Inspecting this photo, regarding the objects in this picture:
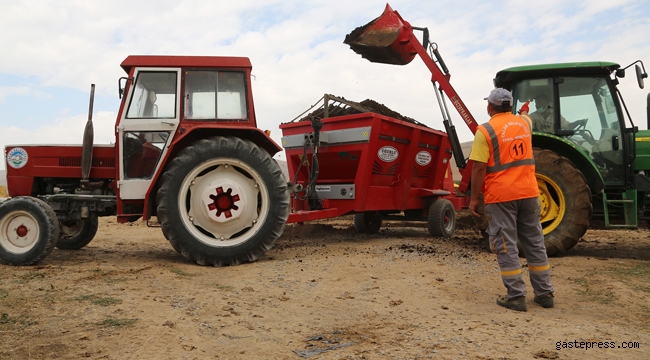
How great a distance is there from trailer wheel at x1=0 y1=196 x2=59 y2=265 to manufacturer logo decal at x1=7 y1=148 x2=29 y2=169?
66cm

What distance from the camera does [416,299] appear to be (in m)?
4.00

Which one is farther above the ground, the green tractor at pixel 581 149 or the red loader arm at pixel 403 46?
the red loader arm at pixel 403 46

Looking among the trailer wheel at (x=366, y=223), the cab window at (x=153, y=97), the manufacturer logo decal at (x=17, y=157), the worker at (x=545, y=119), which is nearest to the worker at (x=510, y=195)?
the worker at (x=545, y=119)

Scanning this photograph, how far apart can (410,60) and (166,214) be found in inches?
158

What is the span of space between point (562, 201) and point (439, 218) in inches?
90.2

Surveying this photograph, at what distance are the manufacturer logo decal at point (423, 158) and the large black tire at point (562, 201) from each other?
2201 millimetres

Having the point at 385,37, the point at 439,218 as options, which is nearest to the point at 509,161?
the point at 385,37

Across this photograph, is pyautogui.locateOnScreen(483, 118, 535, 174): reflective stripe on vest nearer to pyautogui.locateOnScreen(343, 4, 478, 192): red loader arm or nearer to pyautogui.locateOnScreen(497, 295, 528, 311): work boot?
pyautogui.locateOnScreen(497, 295, 528, 311): work boot

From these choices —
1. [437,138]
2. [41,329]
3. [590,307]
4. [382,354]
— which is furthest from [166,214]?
[437,138]

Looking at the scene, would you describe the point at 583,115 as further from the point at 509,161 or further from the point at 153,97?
the point at 153,97

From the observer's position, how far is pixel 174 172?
523 cm

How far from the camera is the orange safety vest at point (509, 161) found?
3.91 metres

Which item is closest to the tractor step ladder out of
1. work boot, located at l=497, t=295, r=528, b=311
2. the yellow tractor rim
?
the yellow tractor rim

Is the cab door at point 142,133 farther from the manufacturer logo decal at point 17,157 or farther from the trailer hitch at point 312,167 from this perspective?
the trailer hitch at point 312,167
